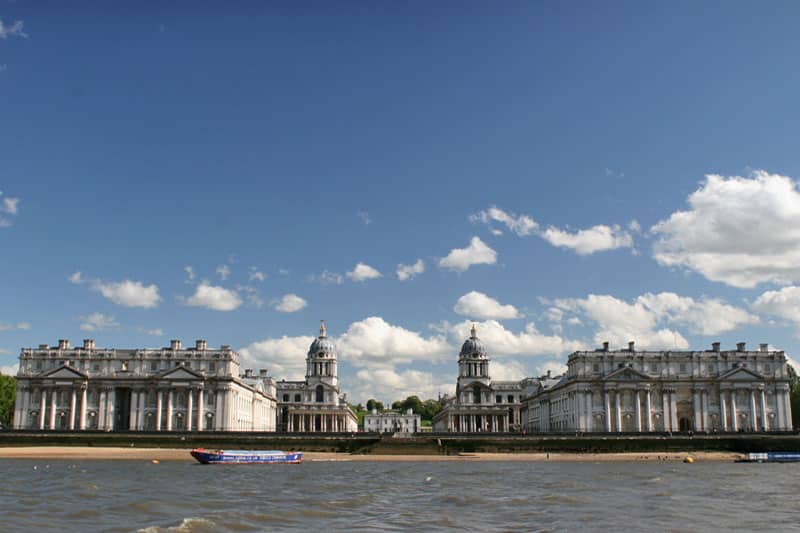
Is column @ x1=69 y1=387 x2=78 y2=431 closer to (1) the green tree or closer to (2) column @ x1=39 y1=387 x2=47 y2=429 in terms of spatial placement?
(2) column @ x1=39 y1=387 x2=47 y2=429

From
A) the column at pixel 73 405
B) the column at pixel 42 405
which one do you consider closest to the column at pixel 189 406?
the column at pixel 73 405

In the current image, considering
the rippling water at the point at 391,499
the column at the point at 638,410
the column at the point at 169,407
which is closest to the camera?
the rippling water at the point at 391,499

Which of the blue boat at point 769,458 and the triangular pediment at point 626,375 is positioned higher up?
the triangular pediment at point 626,375

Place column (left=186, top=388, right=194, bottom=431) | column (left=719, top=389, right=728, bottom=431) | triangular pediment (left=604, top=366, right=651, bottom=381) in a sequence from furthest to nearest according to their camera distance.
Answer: column (left=186, top=388, right=194, bottom=431) < triangular pediment (left=604, top=366, right=651, bottom=381) < column (left=719, top=389, right=728, bottom=431)

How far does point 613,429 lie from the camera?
10625 centimetres

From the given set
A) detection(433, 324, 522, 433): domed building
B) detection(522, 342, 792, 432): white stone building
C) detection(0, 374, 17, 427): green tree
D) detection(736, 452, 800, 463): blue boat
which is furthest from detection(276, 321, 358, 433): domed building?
detection(736, 452, 800, 463): blue boat

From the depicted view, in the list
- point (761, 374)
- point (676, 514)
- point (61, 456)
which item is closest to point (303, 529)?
point (676, 514)

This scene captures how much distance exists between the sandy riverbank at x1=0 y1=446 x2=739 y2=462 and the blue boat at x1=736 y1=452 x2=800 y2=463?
12.1 feet

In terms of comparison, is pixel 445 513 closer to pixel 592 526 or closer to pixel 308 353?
pixel 592 526

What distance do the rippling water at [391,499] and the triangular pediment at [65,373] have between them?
1757 inches

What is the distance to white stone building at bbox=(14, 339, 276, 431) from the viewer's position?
350ft

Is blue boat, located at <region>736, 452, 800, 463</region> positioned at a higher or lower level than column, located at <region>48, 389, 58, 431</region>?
lower

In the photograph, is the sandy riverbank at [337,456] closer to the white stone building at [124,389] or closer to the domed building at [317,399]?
the white stone building at [124,389]

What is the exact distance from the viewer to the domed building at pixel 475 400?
144875 millimetres
